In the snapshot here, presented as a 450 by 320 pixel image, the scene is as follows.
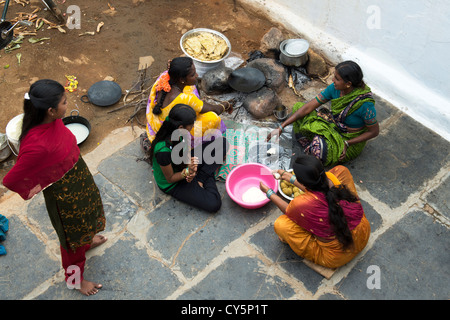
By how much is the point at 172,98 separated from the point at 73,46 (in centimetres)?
284

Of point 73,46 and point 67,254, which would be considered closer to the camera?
point 67,254

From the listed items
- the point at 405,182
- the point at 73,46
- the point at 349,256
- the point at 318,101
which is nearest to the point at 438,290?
the point at 349,256

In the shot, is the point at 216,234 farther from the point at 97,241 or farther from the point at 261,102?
the point at 261,102

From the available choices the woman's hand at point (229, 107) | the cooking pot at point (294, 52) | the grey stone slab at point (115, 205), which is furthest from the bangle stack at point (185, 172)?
the cooking pot at point (294, 52)

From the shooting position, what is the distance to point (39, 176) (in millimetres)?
2562

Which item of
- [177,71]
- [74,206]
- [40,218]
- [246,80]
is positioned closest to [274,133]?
[246,80]

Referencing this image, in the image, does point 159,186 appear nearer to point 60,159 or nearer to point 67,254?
point 67,254

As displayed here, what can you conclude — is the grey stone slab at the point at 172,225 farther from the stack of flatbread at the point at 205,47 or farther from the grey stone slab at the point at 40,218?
the stack of flatbread at the point at 205,47

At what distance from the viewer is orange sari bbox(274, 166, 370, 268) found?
3.16 metres

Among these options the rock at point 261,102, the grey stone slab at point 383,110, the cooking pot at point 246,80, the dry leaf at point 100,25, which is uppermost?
the cooking pot at point 246,80

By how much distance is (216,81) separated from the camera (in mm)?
4871

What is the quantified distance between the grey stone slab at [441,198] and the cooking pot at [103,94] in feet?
12.5

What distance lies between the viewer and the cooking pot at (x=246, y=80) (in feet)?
15.4

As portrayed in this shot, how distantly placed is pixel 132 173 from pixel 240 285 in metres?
1.68
